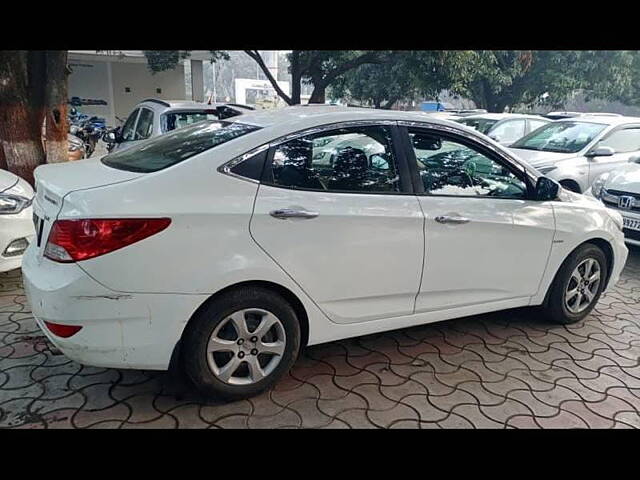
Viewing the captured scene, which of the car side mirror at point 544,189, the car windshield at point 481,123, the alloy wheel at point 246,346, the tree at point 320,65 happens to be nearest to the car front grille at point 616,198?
the car side mirror at point 544,189

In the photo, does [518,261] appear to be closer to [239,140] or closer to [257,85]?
[239,140]

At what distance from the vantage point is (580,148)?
23.0ft

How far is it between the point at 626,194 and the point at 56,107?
22.5ft

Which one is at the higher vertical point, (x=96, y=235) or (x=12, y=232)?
(x=96, y=235)

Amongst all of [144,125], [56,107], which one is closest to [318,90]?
[144,125]

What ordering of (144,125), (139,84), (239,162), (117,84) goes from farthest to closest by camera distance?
(139,84) < (117,84) < (144,125) < (239,162)

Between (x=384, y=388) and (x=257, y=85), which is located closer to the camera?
(x=384, y=388)

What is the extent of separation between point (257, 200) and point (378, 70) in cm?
1532

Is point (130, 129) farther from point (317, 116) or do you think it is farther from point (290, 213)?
point (290, 213)

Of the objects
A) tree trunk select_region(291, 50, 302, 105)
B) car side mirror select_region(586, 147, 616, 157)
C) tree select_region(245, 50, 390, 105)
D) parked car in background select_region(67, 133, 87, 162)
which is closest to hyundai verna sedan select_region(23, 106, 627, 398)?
car side mirror select_region(586, 147, 616, 157)

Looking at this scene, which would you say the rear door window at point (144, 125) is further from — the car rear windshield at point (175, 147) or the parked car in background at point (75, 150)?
→ the car rear windshield at point (175, 147)

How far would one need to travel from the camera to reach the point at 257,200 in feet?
8.09

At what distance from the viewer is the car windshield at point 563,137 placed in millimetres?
7145
